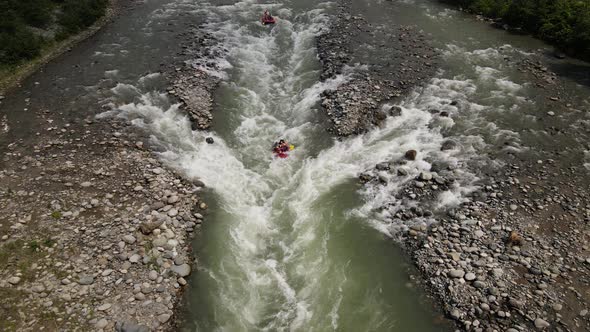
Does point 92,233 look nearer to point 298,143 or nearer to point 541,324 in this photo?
point 298,143

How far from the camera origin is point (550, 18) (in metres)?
28.6

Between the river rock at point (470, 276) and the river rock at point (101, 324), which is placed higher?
the river rock at point (101, 324)

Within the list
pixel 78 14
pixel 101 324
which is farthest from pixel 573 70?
pixel 78 14

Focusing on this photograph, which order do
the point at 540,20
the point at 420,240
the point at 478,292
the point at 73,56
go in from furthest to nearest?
the point at 540,20, the point at 73,56, the point at 420,240, the point at 478,292

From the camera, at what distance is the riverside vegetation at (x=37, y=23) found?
25.6m

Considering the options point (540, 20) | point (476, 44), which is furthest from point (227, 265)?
point (540, 20)

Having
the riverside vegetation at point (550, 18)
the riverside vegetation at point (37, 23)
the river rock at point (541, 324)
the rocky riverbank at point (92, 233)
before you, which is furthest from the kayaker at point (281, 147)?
the riverside vegetation at point (550, 18)

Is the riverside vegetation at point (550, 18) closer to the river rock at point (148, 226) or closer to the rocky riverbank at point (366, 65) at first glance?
the rocky riverbank at point (366, 65)

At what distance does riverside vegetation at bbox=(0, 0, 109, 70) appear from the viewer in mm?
25609

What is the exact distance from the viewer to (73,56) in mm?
26828

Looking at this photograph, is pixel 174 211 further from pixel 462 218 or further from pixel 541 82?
pixel 541 82

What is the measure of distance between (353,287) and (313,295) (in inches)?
59.7

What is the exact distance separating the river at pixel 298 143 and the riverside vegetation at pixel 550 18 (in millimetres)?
1603

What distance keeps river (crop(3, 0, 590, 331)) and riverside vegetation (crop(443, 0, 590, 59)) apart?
160cm
